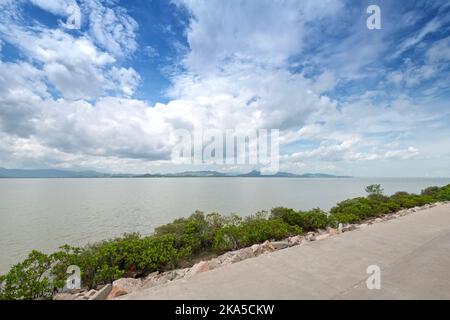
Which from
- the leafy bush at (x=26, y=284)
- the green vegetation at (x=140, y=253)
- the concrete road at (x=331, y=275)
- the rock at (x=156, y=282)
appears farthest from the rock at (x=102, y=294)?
the leafy bush at (x=26, y=284)

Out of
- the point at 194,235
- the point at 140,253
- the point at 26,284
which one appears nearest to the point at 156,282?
the point at 140,253

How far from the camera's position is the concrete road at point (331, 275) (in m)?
3.14

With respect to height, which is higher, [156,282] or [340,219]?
[340,219]


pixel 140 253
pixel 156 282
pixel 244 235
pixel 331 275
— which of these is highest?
pixel 331 275

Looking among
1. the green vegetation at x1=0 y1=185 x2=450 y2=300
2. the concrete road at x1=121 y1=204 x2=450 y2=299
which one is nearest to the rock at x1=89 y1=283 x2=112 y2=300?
the concrete road at x1=121 y1=204 x2=450 y2=299

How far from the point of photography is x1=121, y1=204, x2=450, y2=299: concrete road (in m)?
3.14

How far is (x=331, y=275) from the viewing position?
3723 mm

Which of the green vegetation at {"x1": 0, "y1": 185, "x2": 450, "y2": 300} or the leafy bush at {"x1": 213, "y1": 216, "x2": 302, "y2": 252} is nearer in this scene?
the green vegetation at {"x1": 0, "y1": 185, "x2": 450, "y2": 300}

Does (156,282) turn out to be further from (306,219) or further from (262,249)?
(306,219)

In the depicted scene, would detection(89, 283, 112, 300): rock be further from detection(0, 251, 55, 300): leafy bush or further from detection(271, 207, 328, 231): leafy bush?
detection(271, 207, 328, 231): leafy bush

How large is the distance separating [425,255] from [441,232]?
2983mm

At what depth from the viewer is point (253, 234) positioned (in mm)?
7277
